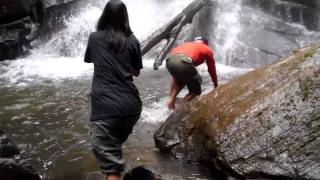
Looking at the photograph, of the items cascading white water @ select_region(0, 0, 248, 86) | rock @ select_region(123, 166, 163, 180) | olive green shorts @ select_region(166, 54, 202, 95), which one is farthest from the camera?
cascading white water @ select_region(0, 0, 248, 86)

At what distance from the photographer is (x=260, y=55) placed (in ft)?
45.9

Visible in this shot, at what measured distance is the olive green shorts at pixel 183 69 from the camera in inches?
293

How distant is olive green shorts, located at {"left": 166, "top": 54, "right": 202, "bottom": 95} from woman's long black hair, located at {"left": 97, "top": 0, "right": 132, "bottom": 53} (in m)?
3.07

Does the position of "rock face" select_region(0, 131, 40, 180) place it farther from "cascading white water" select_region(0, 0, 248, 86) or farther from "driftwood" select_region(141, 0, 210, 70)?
"cascading white water" select_region(0, 0, 248, 86)

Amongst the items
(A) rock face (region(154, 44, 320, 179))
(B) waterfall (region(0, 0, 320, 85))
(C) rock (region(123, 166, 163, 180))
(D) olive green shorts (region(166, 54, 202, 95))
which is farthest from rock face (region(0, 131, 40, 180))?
(B) waterfall (region(0, 0, 320, 85))

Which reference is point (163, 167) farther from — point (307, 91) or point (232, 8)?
point (232, 8)

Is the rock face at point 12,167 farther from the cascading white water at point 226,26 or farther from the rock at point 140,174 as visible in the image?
the cascading white water at point 226,26

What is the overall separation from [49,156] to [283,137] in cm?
352

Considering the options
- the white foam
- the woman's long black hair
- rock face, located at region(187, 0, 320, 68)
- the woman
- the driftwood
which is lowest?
rock face, located at region(187, 0, 320, 68)

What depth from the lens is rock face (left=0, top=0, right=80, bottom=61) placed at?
15.1 m

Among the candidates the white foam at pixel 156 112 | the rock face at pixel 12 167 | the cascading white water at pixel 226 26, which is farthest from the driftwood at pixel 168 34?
the rock face at pixel 12 167

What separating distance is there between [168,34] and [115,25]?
7739mm

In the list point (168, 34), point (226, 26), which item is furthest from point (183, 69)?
point (226, 26)

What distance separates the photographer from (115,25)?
4.39 m
